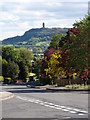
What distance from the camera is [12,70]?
114 metres

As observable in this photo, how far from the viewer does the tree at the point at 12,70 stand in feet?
374

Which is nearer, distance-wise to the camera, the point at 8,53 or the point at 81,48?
the point at 81,48

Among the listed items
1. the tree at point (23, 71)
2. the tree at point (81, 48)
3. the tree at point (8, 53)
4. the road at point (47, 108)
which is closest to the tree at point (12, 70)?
the tree at point (23, 71)

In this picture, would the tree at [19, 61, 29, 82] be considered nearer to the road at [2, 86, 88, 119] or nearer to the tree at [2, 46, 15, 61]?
the tree at [2, 46, 15, 61]

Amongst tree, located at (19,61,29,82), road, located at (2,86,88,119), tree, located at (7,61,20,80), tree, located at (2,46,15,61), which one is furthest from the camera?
tree, located at (2,46,15,61)

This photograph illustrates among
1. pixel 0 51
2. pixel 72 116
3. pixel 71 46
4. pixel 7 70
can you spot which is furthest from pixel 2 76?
pixel 72 116

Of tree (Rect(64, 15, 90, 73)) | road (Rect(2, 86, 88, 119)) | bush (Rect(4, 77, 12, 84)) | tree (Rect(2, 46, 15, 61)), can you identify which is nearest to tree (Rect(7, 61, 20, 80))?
bush (Rect(4, 77, 12, 84))

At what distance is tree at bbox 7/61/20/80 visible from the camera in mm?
113875

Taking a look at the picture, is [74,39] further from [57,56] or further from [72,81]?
[72,81]

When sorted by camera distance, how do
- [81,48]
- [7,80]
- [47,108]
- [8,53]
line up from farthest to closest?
1. [8,53]
2. [7,80]
3. [81,48]
4. [47,108]

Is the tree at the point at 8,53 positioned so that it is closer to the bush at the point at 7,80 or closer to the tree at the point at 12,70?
the tree at the point at 12,70

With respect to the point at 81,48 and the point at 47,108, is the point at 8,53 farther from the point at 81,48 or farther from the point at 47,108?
the point at 47,108

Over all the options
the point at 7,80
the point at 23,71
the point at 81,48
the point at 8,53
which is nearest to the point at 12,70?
the point at 7,80

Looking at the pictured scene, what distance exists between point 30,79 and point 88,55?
78.5 metres
